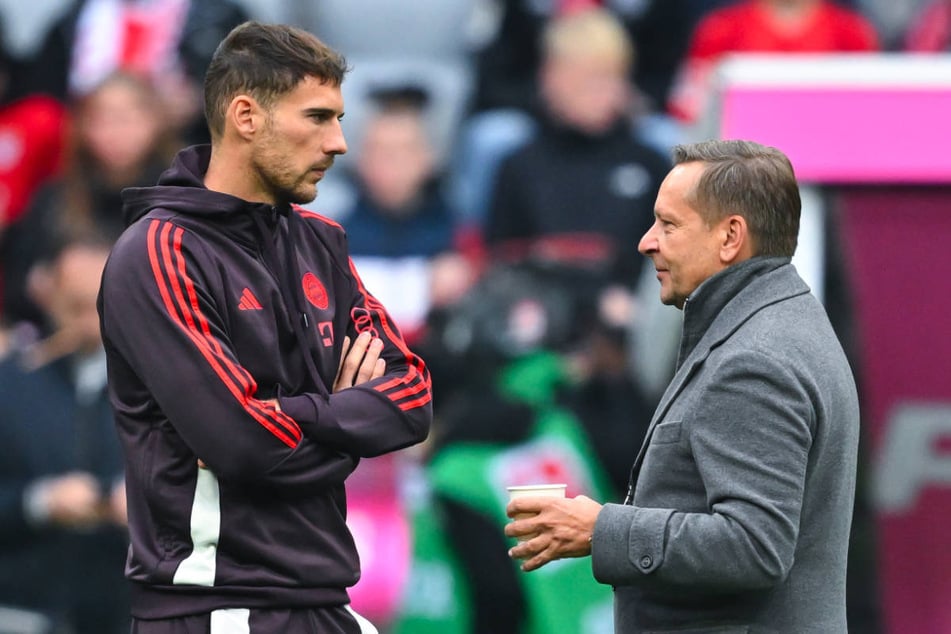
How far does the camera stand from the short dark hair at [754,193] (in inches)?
117

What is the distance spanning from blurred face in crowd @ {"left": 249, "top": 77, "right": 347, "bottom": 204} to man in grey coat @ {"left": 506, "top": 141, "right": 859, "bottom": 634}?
580mm

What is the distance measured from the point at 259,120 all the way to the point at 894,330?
227 centimetres

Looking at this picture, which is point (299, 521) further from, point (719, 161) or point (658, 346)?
point (658, 346)

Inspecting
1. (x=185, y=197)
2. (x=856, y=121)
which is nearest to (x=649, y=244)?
(x=185, y=197)

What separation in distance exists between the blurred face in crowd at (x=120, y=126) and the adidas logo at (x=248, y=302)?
4639mm

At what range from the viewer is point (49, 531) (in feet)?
20.4

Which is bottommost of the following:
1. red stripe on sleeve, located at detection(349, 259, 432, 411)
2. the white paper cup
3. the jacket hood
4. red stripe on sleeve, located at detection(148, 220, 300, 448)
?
the white paper cup

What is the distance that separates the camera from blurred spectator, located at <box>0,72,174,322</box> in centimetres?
752

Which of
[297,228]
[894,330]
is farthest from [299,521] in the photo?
[894,330]

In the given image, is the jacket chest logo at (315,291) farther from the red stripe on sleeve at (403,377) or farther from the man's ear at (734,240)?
the man's ear at (734,240)

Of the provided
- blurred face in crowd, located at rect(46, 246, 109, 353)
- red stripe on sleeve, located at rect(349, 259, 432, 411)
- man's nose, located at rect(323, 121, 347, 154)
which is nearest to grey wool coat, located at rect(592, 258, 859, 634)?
red stripe on sleeve, located at rect(349, 259, 432, 411)

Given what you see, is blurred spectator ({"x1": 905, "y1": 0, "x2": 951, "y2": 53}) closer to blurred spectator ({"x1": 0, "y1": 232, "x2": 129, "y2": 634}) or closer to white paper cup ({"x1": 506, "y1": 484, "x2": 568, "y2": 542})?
blurred spectator ({"x1": 0, "y1": 232, "x2": 129, "y2": 634})

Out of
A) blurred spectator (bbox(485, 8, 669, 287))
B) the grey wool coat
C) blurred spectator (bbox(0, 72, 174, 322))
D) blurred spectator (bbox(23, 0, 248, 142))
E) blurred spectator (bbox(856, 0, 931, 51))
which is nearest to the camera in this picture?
the grey wool coat

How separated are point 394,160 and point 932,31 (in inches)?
101
